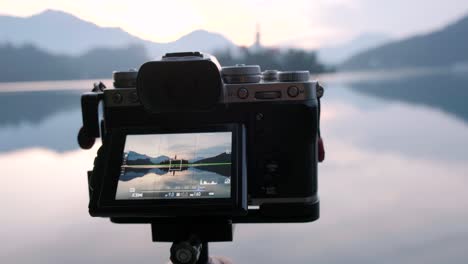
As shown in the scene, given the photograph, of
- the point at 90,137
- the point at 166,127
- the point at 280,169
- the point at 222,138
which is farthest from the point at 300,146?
the point at 90,137

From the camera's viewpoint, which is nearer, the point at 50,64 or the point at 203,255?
the point at 203,255

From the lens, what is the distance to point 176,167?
37.6 inches

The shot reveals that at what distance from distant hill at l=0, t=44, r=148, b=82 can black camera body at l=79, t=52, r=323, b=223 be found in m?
0.63

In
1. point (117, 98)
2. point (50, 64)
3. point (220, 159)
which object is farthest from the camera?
point (50, 64)

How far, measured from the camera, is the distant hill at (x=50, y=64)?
168 centimetres

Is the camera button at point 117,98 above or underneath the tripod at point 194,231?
above

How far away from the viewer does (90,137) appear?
3.62ft

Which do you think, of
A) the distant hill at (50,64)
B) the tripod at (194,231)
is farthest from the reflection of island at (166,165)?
the distant hill at (50,64)

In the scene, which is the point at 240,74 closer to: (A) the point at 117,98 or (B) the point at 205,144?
(B) the point at 205,144

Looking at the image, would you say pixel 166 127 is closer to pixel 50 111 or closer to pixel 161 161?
pixel 161 161

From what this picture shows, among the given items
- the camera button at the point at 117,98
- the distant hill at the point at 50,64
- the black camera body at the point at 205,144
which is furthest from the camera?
the distant hill at the point at 50,64

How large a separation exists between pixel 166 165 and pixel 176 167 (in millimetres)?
20

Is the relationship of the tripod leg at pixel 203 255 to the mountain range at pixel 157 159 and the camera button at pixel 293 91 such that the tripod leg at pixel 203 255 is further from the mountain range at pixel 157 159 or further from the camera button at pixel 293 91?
the camera button at pixel 293 91

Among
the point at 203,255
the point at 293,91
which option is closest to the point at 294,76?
the point at 293,91
